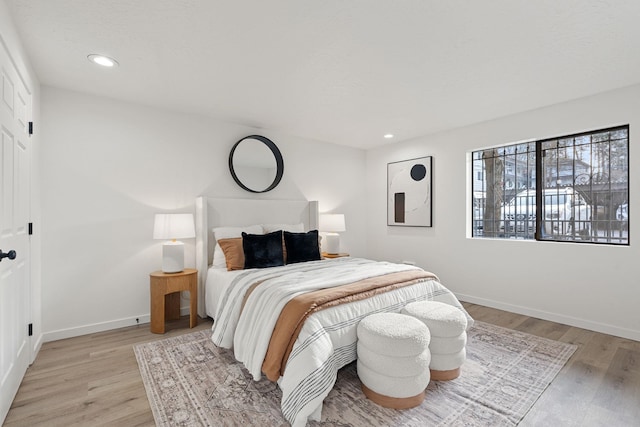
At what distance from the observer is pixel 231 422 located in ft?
5.93

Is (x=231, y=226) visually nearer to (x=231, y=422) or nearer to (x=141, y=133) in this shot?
(x=141, y=133)

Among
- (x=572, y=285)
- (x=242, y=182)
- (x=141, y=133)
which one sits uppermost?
(x=141, y=133)

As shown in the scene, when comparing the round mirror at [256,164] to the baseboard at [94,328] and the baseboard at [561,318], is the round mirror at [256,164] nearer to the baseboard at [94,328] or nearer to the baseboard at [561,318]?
the baseboard at [94,328]

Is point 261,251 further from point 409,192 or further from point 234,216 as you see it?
point 409,192

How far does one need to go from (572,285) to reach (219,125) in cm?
455

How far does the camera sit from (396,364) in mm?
1929

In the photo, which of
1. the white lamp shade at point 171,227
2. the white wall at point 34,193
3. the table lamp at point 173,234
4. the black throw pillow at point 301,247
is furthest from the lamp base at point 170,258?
the black throw pillow at point 301,247

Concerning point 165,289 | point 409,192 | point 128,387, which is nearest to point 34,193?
point 165,289

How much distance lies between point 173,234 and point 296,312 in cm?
184

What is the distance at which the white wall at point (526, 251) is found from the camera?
121 inches

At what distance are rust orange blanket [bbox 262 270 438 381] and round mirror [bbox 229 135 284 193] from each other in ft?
7.62

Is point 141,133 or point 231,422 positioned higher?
point 141,133

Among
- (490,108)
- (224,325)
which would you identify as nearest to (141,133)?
(224,325)

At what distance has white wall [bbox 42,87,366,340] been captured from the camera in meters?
2.99
